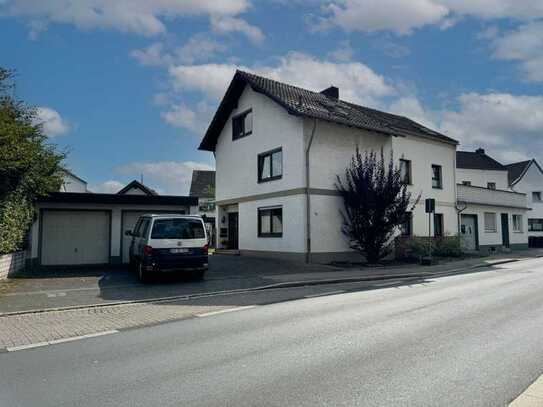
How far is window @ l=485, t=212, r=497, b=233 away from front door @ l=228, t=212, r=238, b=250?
694 inches

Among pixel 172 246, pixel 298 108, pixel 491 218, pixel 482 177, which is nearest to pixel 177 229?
pixel 172 246

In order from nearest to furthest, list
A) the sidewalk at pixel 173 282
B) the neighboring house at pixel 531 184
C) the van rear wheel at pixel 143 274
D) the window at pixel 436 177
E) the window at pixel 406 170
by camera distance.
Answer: the sidewalk at pixel 173 282, the van rear wheel at pixel 143 274, the window at pixel 406 170, the window at pixel 436 177, the neighboring house at pixel 531 184

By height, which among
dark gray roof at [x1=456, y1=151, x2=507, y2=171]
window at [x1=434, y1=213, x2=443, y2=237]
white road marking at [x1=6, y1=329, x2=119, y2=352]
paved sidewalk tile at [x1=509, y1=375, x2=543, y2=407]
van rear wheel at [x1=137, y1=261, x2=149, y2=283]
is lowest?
white road marking at [x1=6, y1=329, x2=119, y2=352]

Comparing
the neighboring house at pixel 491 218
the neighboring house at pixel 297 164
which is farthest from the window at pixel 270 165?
the neighboring house at pixel 491 218

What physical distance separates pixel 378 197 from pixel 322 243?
314 centimetres

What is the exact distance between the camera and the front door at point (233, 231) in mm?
25062

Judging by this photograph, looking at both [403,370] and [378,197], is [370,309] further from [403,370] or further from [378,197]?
[378,197]

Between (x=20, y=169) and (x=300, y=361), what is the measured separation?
11.7 metres

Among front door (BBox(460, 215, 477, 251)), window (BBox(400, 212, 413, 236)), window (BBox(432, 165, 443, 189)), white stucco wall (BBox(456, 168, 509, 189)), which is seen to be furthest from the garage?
white stucco wall (BBox(456, 168, 509, 189))

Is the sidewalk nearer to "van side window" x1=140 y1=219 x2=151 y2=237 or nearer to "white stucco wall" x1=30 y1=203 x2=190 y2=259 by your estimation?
"van side window" x1=140 y1=219 x2=151 y2=237

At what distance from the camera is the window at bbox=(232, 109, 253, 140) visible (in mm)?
23484

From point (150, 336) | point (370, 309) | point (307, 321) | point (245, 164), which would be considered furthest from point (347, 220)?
point (150, 336)

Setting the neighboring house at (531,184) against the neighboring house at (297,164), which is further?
the neighboring house at (531,184)

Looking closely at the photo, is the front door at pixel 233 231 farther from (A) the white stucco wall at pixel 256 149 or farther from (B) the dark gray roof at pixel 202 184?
(B) the dark gray roof at pixel 202 184
